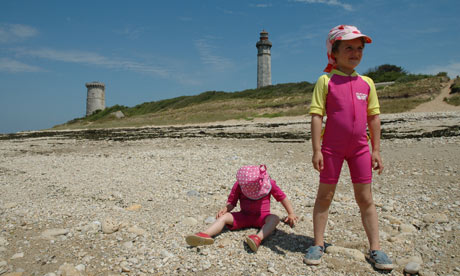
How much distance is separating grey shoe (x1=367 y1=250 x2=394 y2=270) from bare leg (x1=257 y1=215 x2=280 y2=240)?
117 cm

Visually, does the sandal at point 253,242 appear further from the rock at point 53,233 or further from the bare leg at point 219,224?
the rock at point 53,233

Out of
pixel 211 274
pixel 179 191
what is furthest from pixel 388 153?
pixel 211 274

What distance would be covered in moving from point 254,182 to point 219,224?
700 mm

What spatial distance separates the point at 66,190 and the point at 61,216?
1912 mm

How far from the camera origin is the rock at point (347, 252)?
3559 mm

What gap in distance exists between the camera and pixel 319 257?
11.5 ft

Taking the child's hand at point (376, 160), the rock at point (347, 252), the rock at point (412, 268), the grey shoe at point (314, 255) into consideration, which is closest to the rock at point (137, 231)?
the grey shoe at point (314, 255)

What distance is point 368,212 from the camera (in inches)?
142

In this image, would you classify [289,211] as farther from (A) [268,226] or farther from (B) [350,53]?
(B) [350,53]

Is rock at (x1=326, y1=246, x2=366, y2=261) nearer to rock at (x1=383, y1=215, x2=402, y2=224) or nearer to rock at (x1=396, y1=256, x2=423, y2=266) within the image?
rock at (x1=396, y1=256, x2=423, y2=266)

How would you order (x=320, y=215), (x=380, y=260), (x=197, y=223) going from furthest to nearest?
(x=197, y=223)
(x=320, y=215)
(x=380, y=260)

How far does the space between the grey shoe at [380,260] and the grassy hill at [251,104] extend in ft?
79.9

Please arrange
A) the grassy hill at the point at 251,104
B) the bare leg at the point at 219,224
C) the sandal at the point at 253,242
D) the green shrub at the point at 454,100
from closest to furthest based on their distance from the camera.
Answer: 1. the sandal at the point at 253,242
2. the bare leg at the point at 219,224
3. the green shrub at the point at 454,100
4. the grassy hill at the point at 251,104

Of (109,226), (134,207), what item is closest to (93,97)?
(134,207)
